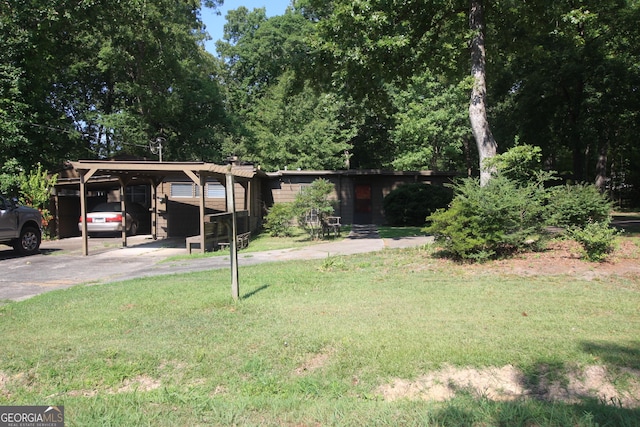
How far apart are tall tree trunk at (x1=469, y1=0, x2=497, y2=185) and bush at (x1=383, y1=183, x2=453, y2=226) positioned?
8.49 meters

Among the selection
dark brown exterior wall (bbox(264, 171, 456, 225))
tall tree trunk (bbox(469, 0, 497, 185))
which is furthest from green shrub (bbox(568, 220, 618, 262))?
dark brown exterior wall (bbox(264, 171, 456, 225))

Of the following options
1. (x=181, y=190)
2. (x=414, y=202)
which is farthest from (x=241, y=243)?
(x=414, y=202)

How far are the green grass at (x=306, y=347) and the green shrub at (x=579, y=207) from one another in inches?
112

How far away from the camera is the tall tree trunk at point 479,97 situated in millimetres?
10656

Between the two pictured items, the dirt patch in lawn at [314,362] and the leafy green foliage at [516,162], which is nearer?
the dirt patch in lawn at [314,362]

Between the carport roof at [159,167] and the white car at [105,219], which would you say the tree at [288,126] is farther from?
the carport roof at [159,167]

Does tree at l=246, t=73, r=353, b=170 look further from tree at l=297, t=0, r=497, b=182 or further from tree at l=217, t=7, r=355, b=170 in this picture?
tree at l=297, t=0, r=497, b=182

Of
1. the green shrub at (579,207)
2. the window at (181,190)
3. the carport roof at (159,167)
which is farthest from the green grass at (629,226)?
the window at (181,190)

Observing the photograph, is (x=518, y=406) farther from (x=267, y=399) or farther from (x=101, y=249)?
(x=101, y=249)

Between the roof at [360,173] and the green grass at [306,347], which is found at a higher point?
the roof at [360,173]

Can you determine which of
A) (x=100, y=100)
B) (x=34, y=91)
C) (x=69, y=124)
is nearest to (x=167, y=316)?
(x=34, y=91)

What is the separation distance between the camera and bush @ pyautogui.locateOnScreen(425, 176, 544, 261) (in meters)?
8.40

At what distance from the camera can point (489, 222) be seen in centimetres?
848

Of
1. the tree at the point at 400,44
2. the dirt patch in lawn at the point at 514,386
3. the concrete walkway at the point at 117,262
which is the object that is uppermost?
the tree at the point at 400,44
